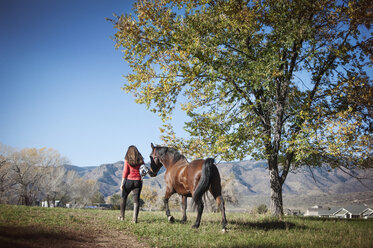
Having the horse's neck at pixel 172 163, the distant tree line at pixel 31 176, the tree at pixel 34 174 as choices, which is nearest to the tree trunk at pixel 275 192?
the horse's neck at pixel 172 163

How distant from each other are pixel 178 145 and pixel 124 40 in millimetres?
5730

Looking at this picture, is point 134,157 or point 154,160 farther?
point 154,160

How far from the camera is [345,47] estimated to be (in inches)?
493

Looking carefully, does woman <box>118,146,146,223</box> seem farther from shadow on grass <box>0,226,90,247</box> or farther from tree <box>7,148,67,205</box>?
tree <box>7,148,67,205</box>

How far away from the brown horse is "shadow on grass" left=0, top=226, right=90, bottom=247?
12.6 ft

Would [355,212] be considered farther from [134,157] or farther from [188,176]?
[134,157]

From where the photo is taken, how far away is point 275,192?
14.0m

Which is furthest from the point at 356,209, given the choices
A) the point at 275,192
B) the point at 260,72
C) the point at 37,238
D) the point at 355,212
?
the point at 37,238

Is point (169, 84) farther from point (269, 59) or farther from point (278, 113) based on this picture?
point (278, 113)

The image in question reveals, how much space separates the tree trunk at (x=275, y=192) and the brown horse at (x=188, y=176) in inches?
229

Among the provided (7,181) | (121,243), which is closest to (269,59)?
(121,243)

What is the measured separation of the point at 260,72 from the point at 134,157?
22.3 feet

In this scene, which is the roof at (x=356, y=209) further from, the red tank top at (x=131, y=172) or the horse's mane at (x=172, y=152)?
the red tank top at (x=131, y=172)

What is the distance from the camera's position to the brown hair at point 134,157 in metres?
9.84
